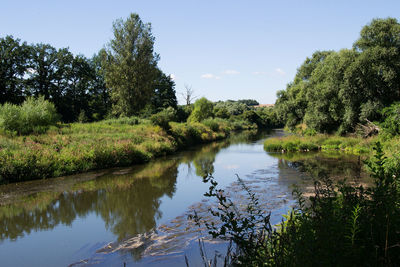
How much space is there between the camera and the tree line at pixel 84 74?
126 feet

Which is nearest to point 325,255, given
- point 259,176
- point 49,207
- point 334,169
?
point 49,207

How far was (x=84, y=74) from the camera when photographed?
50.5 metres

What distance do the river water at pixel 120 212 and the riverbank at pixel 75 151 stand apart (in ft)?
2.37

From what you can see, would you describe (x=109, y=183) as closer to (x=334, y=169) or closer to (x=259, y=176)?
(x=259, y=176)

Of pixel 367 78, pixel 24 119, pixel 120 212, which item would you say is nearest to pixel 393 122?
pixel 367 78

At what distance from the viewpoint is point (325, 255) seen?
2.61 meters

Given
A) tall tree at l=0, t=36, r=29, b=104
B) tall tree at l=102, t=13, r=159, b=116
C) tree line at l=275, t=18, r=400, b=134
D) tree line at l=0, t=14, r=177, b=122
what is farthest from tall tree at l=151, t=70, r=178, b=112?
tree line at l=275, t=18, r=400, b=134

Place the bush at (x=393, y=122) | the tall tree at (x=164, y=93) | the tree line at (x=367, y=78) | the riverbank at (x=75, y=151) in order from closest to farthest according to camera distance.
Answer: the riverbank at (x=75, y=151)
the bush at (x=393, y=122)
the tree line at (x=367, y=78)
the tall tree at (x=164, y=93)

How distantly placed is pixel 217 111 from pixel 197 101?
56.6 feet

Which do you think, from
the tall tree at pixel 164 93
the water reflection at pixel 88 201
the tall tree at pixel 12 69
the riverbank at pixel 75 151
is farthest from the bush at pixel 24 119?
the tall tree at pixel 164 93

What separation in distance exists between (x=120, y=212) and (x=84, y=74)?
149 feet

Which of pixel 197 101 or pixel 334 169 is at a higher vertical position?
pixel 197 101

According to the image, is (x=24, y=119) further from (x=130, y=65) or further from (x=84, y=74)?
(x=84, y=74)

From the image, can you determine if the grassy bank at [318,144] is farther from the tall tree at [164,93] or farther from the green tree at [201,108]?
the tall tree at [164,93]
